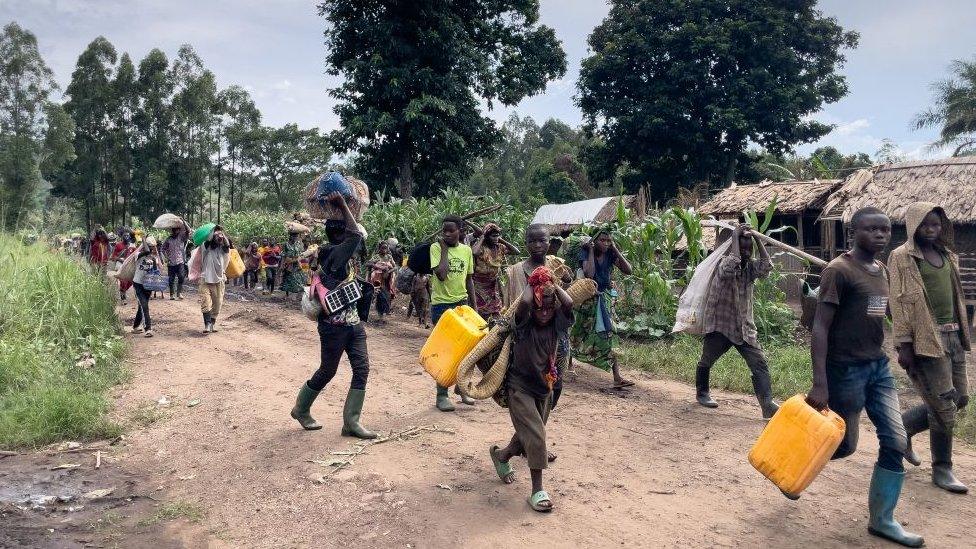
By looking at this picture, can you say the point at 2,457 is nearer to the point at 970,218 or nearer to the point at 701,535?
the point at 701,535

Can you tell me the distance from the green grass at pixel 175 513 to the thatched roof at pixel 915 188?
1212 cm

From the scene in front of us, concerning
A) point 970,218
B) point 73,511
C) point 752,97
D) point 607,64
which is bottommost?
point 73,511

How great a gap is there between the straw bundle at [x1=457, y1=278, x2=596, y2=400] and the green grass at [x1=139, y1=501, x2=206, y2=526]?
1.84 metres

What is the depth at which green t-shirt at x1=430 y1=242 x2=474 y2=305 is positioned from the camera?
6.21 meters

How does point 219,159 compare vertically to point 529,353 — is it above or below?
above

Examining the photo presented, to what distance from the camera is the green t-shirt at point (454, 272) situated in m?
6.21

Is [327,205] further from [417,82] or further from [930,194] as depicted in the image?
[417,82]

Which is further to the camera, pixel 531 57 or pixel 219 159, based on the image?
pixel 219 159

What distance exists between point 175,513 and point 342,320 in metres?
1.71

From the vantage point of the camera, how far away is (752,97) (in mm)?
27469

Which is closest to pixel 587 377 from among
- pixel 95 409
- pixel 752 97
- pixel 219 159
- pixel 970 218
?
pixel 95 409

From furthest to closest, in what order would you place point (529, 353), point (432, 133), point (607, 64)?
point (607, 64), point (432, 133), point (529, 353)

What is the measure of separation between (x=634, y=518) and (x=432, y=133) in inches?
757

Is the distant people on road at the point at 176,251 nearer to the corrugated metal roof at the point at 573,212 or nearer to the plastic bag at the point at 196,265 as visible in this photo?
the plastic bag at the point at 196,265
